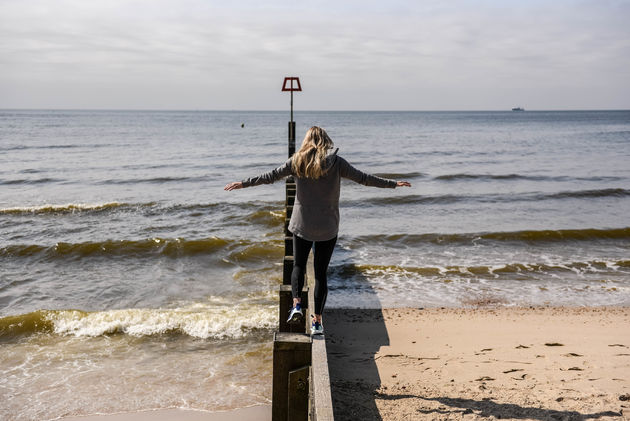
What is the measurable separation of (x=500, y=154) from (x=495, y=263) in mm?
25501

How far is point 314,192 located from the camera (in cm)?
457

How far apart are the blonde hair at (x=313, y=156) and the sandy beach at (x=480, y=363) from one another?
229 cm

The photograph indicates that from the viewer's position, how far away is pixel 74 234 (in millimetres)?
13484

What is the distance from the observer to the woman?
4.45 meters

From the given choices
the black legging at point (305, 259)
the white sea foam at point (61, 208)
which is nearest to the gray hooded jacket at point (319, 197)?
the black legging at point (305, 259)

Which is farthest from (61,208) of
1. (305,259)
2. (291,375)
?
(291,375)

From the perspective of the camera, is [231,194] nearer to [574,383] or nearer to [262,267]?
[262,267]

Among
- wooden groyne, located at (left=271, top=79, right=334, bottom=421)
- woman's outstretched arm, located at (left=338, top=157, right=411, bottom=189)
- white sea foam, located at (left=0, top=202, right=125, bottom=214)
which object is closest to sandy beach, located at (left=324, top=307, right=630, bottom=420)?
wooden groyne, located at (left=271, top=79, right=334, bottom=421)

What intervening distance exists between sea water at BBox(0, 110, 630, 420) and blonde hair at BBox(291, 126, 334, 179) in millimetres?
2742

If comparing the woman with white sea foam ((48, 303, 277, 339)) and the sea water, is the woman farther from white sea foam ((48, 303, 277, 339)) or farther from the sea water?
white sea foam ((48, 303, 277, 339))

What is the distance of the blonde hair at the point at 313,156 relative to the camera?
4414 millimetres

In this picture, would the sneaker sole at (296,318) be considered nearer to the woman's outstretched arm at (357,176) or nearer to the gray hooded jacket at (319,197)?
the gray hooded jacket at (319,197)

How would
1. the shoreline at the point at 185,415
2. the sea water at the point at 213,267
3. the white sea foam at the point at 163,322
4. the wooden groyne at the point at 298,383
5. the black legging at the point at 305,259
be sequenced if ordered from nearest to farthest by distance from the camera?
the wooden groyne at the point at 298,383
the black legging at the point at 305,259
the shoreline at the point at 185,415
the sea water at the point at 213,267
the white sea foam at the point at 163,322

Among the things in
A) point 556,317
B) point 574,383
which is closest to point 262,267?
point 556,317
